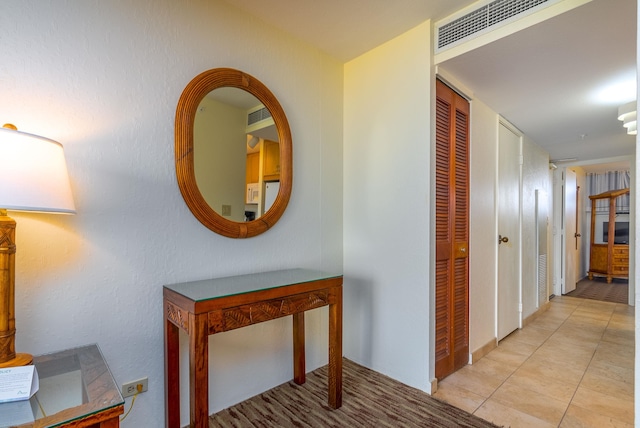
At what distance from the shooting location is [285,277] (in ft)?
6.13

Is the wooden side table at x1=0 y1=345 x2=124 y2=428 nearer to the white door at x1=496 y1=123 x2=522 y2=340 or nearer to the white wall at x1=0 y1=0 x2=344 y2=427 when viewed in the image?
the white wall at x1=0 y1=0 x2=344 y2=427

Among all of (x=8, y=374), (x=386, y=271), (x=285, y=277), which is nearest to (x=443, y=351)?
(x=386, y=271)

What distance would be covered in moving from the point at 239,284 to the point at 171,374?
0.55 m

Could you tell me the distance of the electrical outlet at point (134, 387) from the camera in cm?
151

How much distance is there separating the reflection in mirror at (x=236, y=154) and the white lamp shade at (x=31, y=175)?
27.8 inches

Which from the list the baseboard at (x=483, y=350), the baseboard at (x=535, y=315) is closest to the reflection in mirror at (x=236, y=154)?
the baseboard at (x=483, y=350)

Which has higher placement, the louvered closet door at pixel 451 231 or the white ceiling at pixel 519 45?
the white ceiling at pixel 519 45

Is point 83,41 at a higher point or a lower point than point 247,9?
lower

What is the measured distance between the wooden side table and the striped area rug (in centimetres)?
87

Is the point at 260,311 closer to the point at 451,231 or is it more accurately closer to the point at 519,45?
the point at 451,231

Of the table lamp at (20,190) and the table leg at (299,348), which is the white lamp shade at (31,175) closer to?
the table lamp at (20,190)

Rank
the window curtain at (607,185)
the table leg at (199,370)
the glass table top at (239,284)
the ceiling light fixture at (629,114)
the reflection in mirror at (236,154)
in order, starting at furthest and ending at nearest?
the window curtain at (607,185)
the ceiling light fixture at (629,114)
the reflection in mirror at (236,154)
the glass table top at (239,284)
the table leg at (199,370)

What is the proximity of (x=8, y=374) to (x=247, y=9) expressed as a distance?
83.0 inches

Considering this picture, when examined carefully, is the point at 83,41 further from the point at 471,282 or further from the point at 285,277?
the point at 471,282
